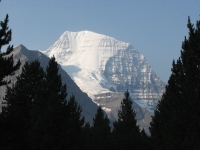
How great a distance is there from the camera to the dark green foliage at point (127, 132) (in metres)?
77.4

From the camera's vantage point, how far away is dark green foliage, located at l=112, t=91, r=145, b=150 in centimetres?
Result: 7744

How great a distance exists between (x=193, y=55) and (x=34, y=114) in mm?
19052

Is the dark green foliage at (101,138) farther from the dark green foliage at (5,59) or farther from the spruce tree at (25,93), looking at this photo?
the dark green foliage at (5,59)

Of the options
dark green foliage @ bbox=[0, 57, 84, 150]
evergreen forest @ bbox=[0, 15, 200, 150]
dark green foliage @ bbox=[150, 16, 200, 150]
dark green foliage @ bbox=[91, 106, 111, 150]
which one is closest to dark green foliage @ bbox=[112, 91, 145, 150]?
dark green foliage @ bbox=[91, 106, 111, 150]

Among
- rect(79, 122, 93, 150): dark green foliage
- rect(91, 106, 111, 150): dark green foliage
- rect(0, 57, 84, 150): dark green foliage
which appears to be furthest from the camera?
rect(91, 106, 111, 150): dark green foliage

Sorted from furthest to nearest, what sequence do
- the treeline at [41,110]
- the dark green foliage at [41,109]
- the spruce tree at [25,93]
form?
1. the spruce tree at [25,93]
2. the dark green foliage at [41,109]
3. the treeline at [41,110]

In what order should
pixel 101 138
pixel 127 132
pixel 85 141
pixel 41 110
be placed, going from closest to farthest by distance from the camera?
pixel 41 110 → pixel 85 141 → pixel 101 138 → pixel 127 132

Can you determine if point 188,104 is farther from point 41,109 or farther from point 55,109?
point 41,109

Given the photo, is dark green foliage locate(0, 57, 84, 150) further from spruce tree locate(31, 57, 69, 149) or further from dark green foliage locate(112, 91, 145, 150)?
dark green foliage locate(112, 91, 145, 150)

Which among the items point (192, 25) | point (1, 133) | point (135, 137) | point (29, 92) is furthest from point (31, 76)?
point (135, 137)

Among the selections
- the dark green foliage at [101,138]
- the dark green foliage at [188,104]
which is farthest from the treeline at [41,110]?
the dark green foliage at [101,138]

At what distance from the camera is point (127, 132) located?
3182 inches

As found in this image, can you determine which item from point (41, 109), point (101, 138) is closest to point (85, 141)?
point (101, 138)

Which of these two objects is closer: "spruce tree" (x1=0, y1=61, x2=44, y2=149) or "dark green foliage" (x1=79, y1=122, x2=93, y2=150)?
"spruce tree" (x1=0, y1=61, x2=44, y2=149)
